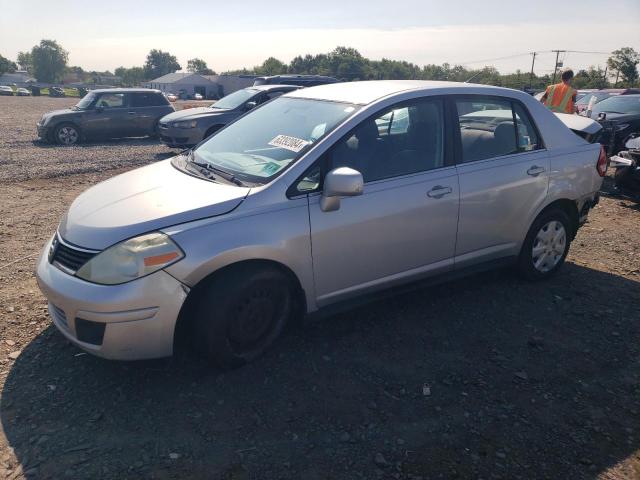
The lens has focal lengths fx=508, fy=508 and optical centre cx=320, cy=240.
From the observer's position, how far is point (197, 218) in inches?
118

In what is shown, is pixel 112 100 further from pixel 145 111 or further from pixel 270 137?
pixel 270 137

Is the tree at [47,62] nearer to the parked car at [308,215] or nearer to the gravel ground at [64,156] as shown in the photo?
the gravel ground at [64,156]

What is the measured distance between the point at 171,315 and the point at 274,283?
67 cm

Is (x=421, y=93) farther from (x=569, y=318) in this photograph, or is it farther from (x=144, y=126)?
(x=144, y=126)

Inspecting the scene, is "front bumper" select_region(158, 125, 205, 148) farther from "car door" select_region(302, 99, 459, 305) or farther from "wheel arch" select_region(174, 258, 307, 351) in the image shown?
"wheel arch" select_region(174, 258, 307, 351)

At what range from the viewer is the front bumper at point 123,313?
2805 mm

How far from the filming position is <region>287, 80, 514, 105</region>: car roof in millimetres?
3807

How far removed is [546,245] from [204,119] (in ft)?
29.2

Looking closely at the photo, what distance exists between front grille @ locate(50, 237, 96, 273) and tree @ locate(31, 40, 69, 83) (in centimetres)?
13748

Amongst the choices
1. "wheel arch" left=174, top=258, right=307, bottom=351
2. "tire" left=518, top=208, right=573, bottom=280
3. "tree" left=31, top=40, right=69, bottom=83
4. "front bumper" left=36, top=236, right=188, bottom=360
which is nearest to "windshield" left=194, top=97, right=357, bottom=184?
"wheel arch" left=174, top=258, right=307, bottom=351

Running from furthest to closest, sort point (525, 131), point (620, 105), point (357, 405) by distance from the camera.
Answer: point (620, 105) < point (525, 131) < point (357, 405)

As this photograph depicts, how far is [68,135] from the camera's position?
13820mm

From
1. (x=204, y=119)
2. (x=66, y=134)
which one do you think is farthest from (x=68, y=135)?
(x=204, y=119)

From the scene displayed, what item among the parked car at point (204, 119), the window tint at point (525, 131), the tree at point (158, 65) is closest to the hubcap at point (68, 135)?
the parked car at point (204, 119)
